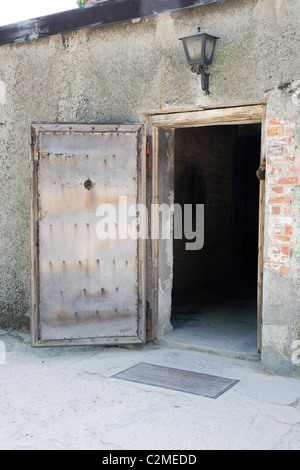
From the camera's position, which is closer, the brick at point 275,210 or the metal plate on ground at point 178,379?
the metal plate on ground at point 178,379

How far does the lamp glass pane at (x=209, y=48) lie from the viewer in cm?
405

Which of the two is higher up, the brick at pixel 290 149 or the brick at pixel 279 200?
the brick at pixel 290 149

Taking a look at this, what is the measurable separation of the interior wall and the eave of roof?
8.10 feet

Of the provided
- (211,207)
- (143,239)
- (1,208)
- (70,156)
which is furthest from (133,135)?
(211,207)

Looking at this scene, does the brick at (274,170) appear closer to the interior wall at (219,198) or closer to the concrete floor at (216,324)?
the concrete floor at (216,324)

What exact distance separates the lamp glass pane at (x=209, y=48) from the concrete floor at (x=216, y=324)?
259cm

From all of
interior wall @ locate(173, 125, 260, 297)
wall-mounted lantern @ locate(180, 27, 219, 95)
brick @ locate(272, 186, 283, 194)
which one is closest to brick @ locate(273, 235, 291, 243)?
brick @ locate(272, 186, 283, 194)

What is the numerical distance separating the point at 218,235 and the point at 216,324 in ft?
9.97

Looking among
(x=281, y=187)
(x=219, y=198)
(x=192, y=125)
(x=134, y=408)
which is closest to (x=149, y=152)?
(x=192, y=125)

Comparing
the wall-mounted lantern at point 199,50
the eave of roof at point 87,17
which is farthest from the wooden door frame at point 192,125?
the eave of roof at point 87,17

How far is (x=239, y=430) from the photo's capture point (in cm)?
303

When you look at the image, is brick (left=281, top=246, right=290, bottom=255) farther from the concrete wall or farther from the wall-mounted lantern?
the wall-mounted lantern

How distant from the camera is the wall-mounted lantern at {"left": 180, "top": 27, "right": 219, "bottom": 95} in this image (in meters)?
4.01

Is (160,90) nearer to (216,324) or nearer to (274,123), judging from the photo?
(274,123)
